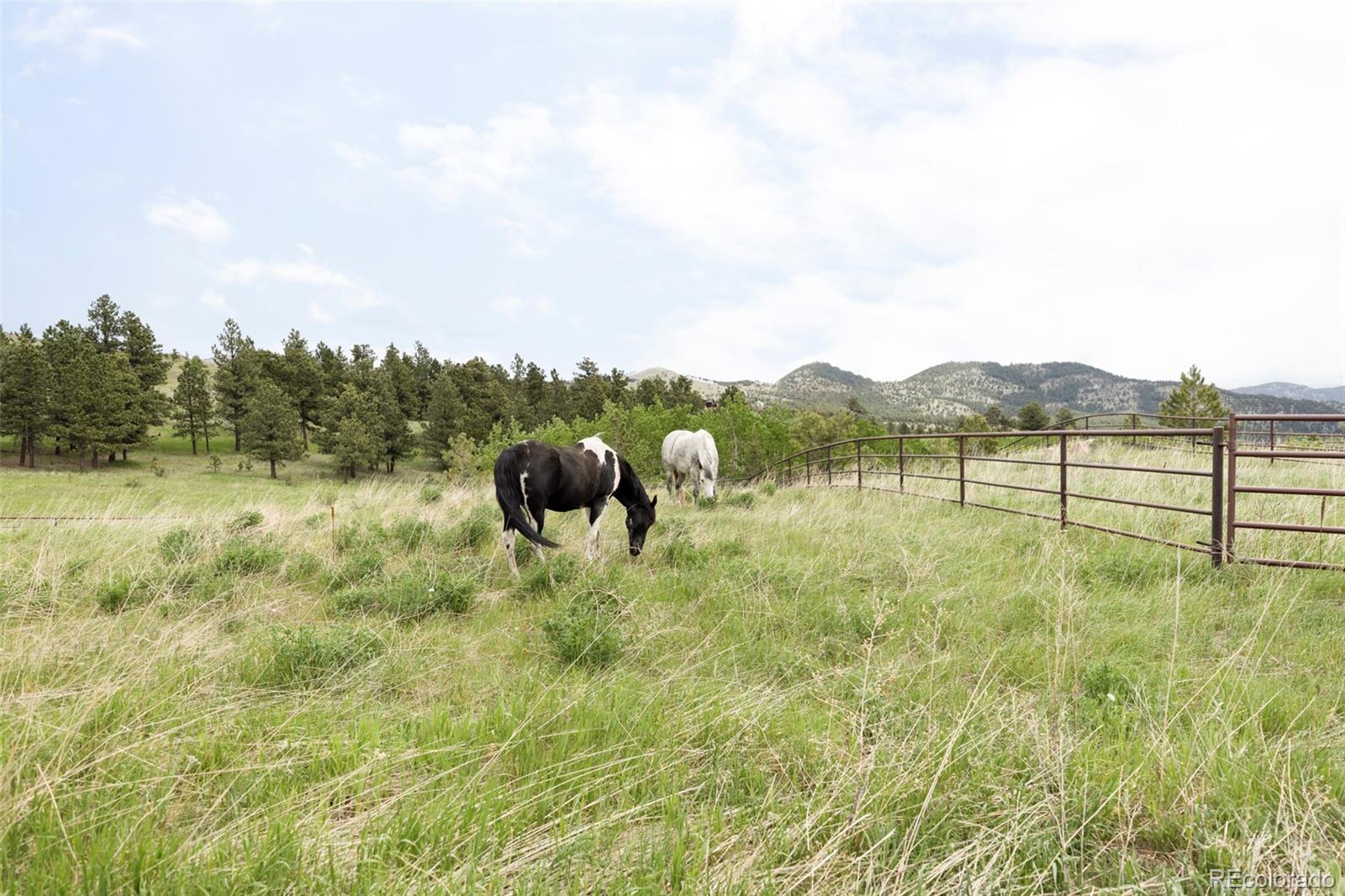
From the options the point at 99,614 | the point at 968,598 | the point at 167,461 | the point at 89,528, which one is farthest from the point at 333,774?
the point at 167,461

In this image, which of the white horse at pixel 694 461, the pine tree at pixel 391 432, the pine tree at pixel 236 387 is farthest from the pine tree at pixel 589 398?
the white horse at pixel 694 461

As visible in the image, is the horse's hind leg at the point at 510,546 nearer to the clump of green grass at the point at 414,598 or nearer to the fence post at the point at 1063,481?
the clump of green grass at the point at 414,598

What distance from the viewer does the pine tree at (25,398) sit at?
4572 cm

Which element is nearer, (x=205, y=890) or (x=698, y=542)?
(x=205, y=890)

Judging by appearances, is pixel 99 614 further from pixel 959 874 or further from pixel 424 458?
pixel 424 458

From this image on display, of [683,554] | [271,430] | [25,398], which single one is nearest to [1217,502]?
[683,554]

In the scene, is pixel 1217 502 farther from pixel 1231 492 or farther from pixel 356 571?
pixel 356 571

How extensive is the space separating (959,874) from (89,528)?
33.7 ft

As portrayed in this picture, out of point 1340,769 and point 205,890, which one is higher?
point 205,890

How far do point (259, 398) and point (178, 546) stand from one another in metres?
58.2

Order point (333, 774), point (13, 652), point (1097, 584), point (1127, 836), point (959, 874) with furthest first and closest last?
point (1097, 584) → point (13, 652) → point (333, 774) → point (1127, 836) → point (959, 874)

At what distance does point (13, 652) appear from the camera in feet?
10.2

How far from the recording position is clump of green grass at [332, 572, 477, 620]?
14.9ft

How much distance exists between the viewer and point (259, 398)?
176ft
